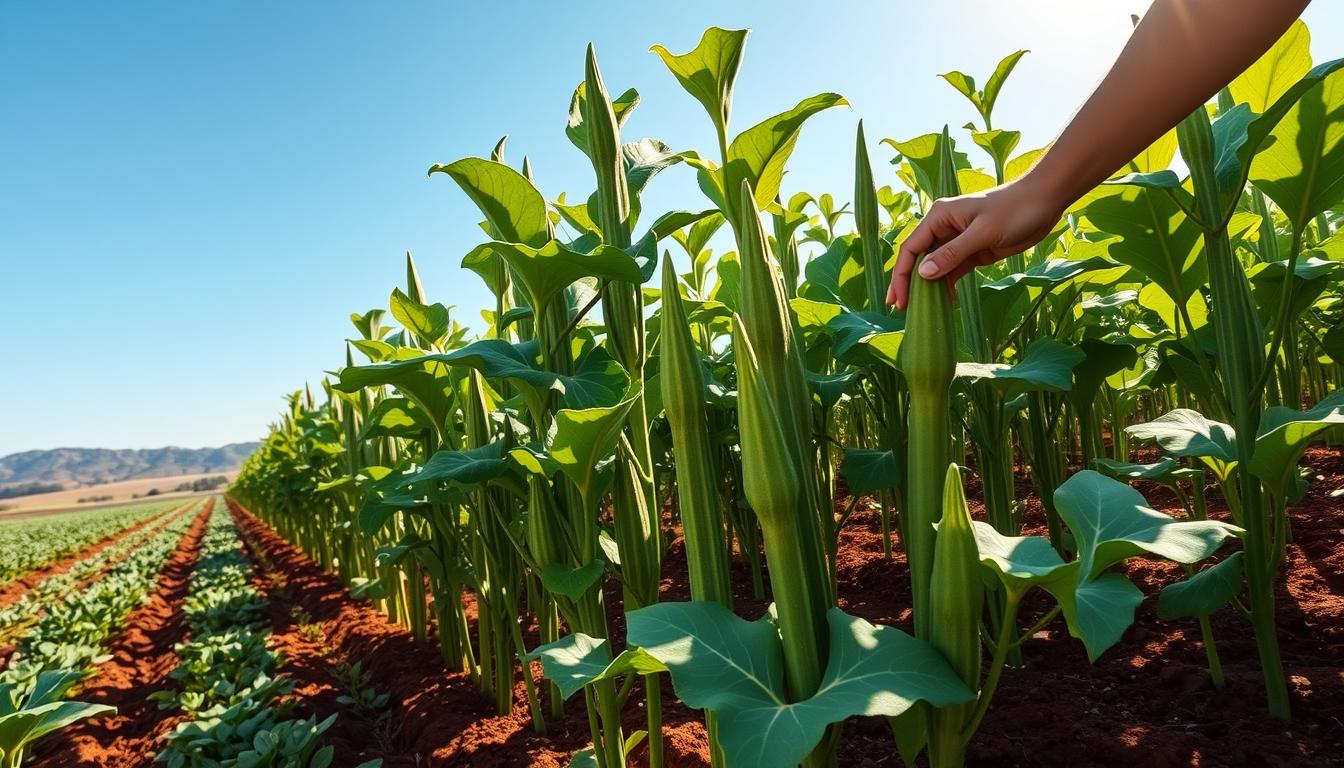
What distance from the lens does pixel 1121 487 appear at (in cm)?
113

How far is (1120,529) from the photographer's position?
1043 millimetres

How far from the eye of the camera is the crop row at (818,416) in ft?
3.35

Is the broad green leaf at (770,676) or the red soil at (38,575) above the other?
the broad green leaf at (770,676)

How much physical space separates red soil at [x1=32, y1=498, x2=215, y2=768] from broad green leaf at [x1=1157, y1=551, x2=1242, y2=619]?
3380 millimetres

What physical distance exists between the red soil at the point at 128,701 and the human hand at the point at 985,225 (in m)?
3.26

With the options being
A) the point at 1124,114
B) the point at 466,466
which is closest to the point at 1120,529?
the point at 1124,114

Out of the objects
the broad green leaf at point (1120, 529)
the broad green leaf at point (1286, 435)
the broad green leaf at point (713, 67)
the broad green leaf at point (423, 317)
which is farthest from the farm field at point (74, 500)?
the broad green leaf at point (1286, 435)

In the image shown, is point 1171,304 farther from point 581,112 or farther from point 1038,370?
point 581,112

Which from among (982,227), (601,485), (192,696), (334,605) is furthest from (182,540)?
(982,227)

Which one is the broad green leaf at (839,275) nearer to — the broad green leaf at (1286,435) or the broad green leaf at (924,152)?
the broad green leaf at (924,152)

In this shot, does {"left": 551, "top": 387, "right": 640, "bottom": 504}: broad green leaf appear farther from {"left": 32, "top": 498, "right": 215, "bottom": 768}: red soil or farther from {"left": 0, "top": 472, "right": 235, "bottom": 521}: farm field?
{"left": 0, "top": 472, "right": 235, "bottom": 521}: farm field

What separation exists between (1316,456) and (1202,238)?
13.5ft

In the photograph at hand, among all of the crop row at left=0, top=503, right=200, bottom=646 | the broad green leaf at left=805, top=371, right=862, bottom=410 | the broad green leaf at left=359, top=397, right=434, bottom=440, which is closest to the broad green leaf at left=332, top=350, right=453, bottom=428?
the broad green leaf at left=359, top=397, right=434, bottom=440

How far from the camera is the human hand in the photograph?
40.0 inches
